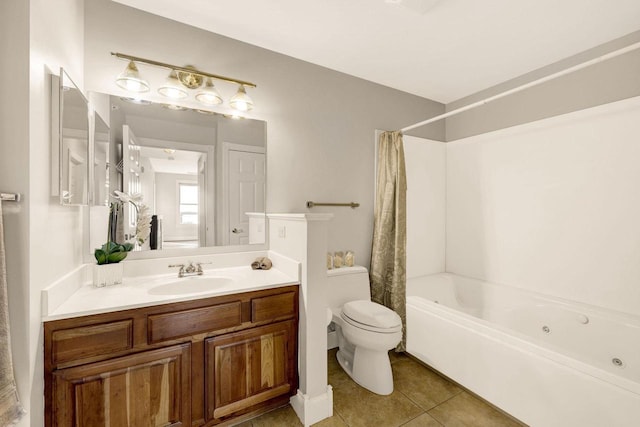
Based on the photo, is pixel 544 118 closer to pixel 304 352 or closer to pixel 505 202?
pixel 505 202

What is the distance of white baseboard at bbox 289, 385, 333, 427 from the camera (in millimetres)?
1578

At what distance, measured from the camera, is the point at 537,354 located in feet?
4.95

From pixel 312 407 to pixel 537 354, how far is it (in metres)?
1.32

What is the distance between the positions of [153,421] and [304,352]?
0.80 m

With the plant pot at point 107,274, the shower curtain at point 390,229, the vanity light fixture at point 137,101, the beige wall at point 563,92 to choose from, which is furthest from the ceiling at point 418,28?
the plant pot at point 107,274

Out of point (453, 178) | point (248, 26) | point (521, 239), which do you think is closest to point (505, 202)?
point (521, 239)

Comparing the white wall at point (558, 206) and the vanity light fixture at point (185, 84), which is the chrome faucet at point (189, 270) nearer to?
the vanity light fixture at point (185, 84)

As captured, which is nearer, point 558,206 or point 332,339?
point 558,206

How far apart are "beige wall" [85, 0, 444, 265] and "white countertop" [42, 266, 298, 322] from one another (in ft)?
1.95

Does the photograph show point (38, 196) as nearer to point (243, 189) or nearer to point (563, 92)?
point (243, 189)

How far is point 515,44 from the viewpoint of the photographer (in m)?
2.01

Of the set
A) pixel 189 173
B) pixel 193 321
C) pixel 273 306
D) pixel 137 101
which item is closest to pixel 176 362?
pixel 193 321

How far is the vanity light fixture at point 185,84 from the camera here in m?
1.58

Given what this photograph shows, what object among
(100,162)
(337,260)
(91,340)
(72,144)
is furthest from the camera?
(337,260)
